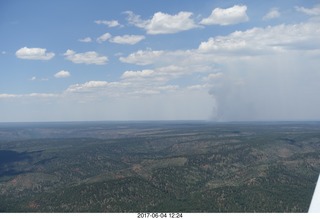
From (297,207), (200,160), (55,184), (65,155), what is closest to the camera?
(297,207)

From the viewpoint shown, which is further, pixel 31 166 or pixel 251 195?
pixel 31 166

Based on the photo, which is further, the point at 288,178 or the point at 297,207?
the point at 288,178

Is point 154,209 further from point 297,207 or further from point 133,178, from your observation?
point 297,207

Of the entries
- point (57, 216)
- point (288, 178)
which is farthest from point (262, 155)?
point (57, 216)

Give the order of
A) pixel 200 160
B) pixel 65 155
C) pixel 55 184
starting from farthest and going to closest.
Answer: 1. pixel 65 155
2. pixel 200 160
3. pixel 55 184

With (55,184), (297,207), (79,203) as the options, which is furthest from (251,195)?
(55,184)

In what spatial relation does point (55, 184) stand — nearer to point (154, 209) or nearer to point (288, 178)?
point (154, 209)

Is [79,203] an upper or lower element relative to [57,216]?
lower

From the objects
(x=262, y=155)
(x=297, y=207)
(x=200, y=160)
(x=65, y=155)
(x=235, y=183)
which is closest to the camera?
(x=297, y=207)

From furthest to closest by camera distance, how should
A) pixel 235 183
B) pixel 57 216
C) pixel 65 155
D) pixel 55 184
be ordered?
pixel 65 155 < pixel 55 184 < pixel 235 183 < pixel 57 216
